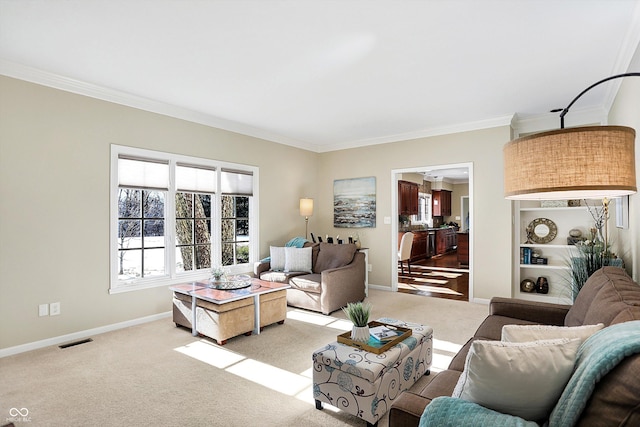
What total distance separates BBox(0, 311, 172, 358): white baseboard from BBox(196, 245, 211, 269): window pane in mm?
794

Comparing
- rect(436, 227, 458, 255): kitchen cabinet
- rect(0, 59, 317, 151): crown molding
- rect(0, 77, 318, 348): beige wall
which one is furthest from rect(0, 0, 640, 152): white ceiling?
rect(436, 227, 458, 255): kitchen cabinet

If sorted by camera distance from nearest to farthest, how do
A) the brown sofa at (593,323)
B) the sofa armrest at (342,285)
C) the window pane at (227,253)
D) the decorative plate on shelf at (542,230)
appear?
the brown sofa at (593,323)
the sofa armrest at (342,285)
the decorative plate on shelf at (542,230)
the window pane at (227,253)

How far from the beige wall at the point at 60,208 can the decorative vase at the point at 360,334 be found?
3.00m

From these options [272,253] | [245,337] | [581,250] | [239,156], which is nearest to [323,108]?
[239,156]

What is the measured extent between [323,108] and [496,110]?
2319 mm

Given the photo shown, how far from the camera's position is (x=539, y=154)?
1.30 m

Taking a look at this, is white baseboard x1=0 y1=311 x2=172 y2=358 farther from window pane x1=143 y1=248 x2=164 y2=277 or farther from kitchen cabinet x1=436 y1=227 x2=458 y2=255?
kitchen cabinet x1=436 y1=227 x2=458 y2=255

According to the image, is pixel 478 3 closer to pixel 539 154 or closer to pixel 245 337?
pixel 539 154

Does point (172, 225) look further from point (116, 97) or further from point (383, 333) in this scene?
point (383, 333)

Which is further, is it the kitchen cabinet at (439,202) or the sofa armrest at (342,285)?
the kitchen cabinet at (439,202)

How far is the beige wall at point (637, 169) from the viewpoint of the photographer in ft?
9.02

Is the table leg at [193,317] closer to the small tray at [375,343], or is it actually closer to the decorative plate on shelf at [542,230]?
the small tray at [375,343]

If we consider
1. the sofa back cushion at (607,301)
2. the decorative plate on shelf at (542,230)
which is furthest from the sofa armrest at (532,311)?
the decorative plate on shelf at (542,230)

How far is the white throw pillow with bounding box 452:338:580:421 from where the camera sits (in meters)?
1.14
